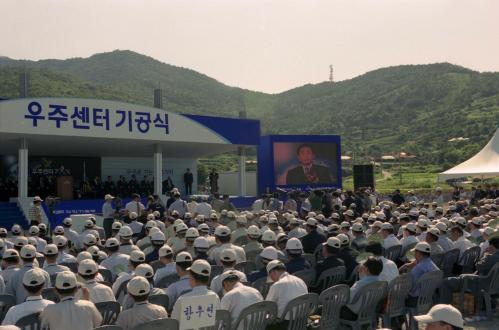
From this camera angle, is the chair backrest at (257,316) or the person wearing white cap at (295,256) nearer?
the chair backrest at (257,316)

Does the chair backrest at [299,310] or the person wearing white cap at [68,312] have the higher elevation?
the person wearing white cap at [68,312]

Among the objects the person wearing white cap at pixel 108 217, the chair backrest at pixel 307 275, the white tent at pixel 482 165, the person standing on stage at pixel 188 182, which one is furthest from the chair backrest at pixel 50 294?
the white tent at pixel 482 165

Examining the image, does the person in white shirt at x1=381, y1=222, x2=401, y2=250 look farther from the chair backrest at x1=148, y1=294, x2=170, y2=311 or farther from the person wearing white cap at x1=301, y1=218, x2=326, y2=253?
the chair backrest at x1=148, y1=294, x2=170, y2=311

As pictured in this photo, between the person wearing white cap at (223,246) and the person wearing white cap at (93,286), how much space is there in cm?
286

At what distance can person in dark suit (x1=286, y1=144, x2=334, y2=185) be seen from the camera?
29.0 meters

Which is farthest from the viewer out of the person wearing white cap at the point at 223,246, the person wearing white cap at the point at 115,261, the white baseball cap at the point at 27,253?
the person wearing white cap at the point at 223,246

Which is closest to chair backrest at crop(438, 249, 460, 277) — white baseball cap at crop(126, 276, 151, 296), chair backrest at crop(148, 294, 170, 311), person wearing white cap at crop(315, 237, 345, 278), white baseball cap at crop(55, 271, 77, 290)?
person wearing white cap at crop(315, 237, 345, 278)

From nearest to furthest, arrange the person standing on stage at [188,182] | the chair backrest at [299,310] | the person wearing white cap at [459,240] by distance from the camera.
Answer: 1. the chair backrest at [299,310]
2. the person wearing white cap at [459,240]
3. the person standing on stage at [188,182]

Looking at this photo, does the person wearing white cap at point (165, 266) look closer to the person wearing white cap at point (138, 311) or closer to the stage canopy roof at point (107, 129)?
the person wearing white cap at point (138, 311)

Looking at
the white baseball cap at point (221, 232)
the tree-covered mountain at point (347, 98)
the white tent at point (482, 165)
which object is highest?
the tree-covered mountain at point (347, 98)

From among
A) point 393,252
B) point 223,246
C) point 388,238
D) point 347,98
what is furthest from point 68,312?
point 347,98

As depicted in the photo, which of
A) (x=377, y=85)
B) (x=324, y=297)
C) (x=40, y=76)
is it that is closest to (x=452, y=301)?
(x=324, y=297)

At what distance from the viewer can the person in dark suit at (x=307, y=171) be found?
29025 mm

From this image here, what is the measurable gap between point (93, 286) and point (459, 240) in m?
6.50
